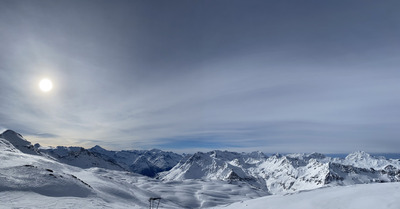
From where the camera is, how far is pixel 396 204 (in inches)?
487

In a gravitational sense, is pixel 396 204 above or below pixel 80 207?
above

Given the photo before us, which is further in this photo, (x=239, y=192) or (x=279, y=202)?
(x=239, y=192)

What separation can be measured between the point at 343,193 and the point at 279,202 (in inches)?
186

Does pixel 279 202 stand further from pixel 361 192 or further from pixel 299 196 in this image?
pixel 361 192

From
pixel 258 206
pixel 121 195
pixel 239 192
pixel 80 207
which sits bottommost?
pixel 239 192

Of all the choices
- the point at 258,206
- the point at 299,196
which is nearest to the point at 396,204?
the point at 299,196

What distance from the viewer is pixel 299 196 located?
18.1m

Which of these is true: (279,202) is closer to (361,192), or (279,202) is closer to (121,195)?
(361,192)

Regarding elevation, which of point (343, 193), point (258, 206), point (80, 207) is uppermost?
point (343, 193)

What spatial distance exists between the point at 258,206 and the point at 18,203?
28.9 metres

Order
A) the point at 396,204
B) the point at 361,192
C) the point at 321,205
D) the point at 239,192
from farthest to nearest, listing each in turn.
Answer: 1. the point at 239,192
2. the point at 361,192
3. the point at 321,205
4. the point at 396,204

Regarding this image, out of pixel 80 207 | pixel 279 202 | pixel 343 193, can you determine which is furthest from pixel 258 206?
pixel 80 207

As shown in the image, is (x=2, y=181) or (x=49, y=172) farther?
(x=49, y=172)

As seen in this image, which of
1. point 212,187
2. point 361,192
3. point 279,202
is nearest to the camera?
point 361,192
